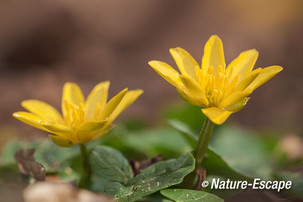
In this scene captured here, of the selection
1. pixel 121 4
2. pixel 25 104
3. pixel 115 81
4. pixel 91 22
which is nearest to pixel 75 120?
pixel 25 104

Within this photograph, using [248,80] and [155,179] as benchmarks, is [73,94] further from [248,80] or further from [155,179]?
[248,80]

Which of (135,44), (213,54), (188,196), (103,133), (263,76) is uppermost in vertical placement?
(135,44)

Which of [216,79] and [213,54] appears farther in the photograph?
[213,54]

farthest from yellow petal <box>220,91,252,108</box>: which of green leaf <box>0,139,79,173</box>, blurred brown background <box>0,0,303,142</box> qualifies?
blurred brown background <box>0,0,303,142</box>

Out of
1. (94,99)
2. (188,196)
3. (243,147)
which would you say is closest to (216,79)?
(188,196)

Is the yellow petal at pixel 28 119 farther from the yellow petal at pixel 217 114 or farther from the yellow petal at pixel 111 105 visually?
the yellow petal at pixel 217 114

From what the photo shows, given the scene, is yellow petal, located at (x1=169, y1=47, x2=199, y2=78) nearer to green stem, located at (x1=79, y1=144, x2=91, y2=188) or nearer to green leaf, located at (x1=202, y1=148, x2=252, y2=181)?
green leaf, located at (x1=202, y1=148, x2=252, y2=181)
